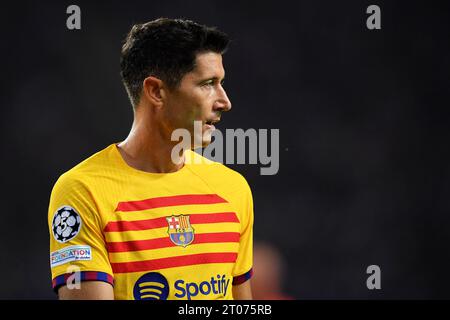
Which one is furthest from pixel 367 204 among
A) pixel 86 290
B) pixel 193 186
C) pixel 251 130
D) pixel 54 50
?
pixel 86 290

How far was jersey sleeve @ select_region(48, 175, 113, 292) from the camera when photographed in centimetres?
250

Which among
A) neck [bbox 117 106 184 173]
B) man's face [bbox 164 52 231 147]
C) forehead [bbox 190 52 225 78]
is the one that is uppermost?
forehead [bbox 190 52 225 78]

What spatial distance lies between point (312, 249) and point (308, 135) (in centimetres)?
77

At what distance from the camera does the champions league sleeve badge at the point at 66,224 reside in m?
2.54

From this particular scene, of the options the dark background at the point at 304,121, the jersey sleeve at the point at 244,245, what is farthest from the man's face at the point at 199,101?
the dark background at the point at 304,121

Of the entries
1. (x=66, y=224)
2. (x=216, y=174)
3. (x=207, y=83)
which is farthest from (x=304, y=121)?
(x=66, y=224)

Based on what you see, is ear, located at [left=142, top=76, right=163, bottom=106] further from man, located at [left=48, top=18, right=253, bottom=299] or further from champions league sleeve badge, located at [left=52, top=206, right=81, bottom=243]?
champions league sleeve badge, located at [left=52, top=206, right=81, bottom=243]

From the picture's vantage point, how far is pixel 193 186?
9.23 feet

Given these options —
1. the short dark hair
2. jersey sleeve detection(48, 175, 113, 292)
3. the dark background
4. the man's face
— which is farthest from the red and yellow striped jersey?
the dark background

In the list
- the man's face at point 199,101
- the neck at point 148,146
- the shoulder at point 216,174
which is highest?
the man's face at point 199,101

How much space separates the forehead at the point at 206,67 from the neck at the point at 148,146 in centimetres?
21

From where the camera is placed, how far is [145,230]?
8.61 ft

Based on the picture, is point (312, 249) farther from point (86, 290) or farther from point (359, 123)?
point (86, 290)

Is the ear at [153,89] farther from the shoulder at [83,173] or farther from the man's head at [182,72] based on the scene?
the shoulder at [83,173]
